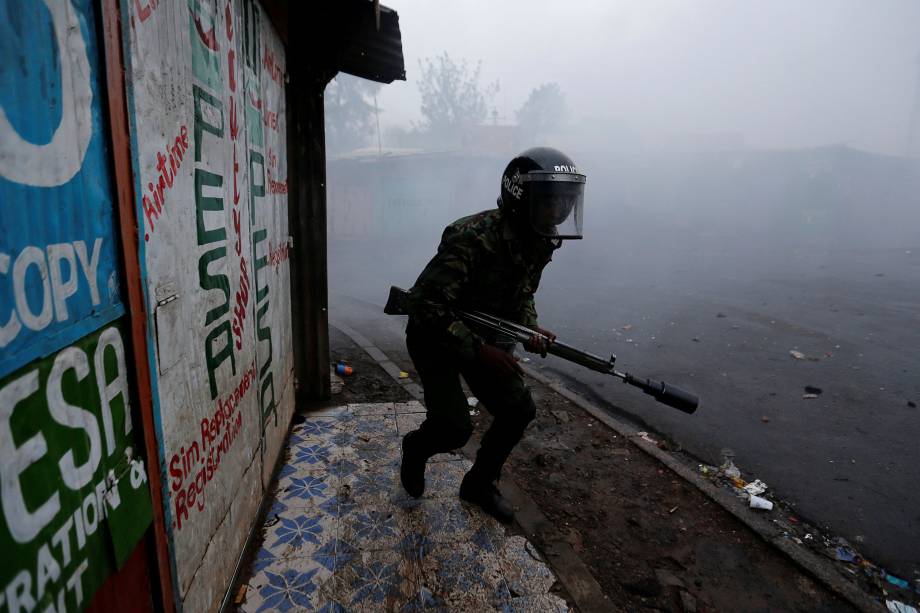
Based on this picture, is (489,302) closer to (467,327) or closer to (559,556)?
(467,327)

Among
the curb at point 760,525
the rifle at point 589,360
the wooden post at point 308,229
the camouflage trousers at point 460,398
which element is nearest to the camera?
the rifle at point 589,360

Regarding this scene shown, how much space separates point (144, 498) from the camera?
140 cm

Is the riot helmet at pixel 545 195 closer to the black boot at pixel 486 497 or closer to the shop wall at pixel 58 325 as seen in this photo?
the black boot at pixel 486 497

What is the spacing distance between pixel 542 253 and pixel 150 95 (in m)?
1.96

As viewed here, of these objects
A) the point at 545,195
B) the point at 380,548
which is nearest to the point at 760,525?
the point at 380,548

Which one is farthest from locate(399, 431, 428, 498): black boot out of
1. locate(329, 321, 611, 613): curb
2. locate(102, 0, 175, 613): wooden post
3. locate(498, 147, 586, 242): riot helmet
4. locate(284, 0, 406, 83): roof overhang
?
locate(284, 0, 406, 83): roof overhang

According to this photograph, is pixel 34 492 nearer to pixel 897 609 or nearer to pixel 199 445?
pixel 199 445

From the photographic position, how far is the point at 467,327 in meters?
2.70

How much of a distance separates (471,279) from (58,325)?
1.90 metres

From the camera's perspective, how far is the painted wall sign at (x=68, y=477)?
90 centimetres

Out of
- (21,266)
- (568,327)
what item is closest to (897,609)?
(21,266)

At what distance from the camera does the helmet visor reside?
8.46 feet

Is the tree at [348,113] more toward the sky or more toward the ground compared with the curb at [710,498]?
more toward the sky

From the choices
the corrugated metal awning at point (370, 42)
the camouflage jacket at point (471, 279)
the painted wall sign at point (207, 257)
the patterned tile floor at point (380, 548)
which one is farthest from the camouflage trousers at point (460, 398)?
the corrugated metal awning at point (370, 42)
